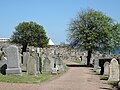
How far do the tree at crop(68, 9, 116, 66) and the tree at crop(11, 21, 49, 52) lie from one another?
92.6ft

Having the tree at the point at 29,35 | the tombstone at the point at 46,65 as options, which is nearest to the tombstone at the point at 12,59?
the tombstone at the point at 46,65

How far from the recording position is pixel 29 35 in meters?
84.9

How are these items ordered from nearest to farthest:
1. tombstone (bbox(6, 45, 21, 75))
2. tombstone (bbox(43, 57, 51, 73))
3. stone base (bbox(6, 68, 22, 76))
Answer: stone base (bbox(6, 68, 22, 76)) < tombstone (bbox(6, 45, 21, 75)) < tombstone (bbox(43, 57, 51, 73))

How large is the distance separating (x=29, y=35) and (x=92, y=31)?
31.7 meters

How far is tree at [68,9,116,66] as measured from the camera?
5553 centimetres

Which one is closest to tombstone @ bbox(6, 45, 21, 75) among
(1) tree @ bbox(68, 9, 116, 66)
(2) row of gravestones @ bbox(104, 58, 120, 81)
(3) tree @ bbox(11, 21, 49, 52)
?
(2) row of gravestones @ bbox(104, 58, 120, 81)

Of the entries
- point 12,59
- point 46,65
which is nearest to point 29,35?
point 46,65

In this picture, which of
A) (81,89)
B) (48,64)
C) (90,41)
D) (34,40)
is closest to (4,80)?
(81,89)

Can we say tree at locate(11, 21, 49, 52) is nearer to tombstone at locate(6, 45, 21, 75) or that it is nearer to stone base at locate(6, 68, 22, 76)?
tombstone at locate(6, 45, 21, 75)

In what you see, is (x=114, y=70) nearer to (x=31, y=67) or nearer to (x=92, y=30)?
(x=31, y=67)

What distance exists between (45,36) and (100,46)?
31680 mm

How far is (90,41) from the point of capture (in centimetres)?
5553

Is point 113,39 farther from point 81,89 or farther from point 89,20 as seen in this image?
point 81,89

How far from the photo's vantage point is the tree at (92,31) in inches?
2186
